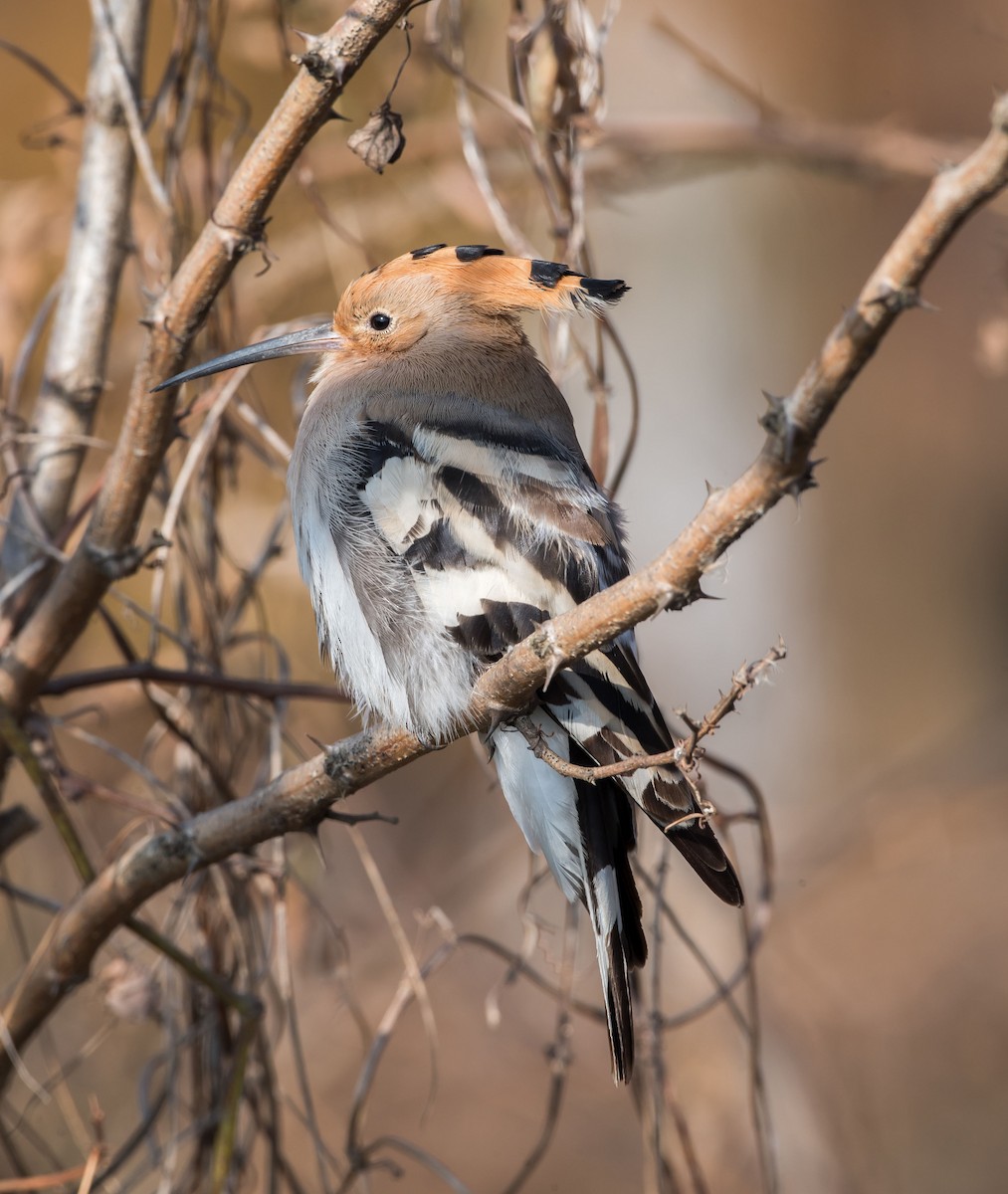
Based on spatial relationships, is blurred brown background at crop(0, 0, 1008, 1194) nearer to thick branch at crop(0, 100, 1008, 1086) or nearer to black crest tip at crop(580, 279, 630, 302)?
thick branch at crop(0, 100, 1008, 1086)

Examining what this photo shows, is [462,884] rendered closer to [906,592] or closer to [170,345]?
[906,592]

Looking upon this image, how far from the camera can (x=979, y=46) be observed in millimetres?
5648

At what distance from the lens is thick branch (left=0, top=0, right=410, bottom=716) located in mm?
1331

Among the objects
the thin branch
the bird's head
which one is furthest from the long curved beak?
the thin branch

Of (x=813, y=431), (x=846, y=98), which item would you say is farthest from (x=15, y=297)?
(x=846, y=98)

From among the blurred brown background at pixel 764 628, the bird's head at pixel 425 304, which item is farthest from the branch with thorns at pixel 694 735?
the blurred brown background at pixel 764 628

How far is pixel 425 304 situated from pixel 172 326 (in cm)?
69

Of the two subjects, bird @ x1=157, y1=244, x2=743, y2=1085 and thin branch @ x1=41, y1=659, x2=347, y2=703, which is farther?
thin branch @ x1=41, y1=659, x2=347, y2=703

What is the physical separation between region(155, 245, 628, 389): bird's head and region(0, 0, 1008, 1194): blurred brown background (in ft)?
3.88

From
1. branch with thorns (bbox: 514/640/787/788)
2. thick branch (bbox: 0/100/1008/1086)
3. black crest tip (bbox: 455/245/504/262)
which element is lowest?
branch with thorns (bbox: 514/640/787/788)

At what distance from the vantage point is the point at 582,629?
3.55 feet

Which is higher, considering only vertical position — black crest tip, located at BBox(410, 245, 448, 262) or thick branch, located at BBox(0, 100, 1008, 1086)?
black crest tip, located at BBox(410, 245, 448, 262)

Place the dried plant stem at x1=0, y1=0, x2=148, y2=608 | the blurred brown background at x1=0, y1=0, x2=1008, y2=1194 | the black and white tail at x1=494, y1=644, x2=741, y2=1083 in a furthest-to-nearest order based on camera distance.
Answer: the blurred brown background at x1=0, y1=0, x2=1008, y2=1194 → the dried plant stem at x1=0, y1=0, x2=148, y2=608 → the black and white tail at x1=494, y1=644, x2=741, y2=1083

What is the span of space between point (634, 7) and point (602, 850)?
13.6ft
